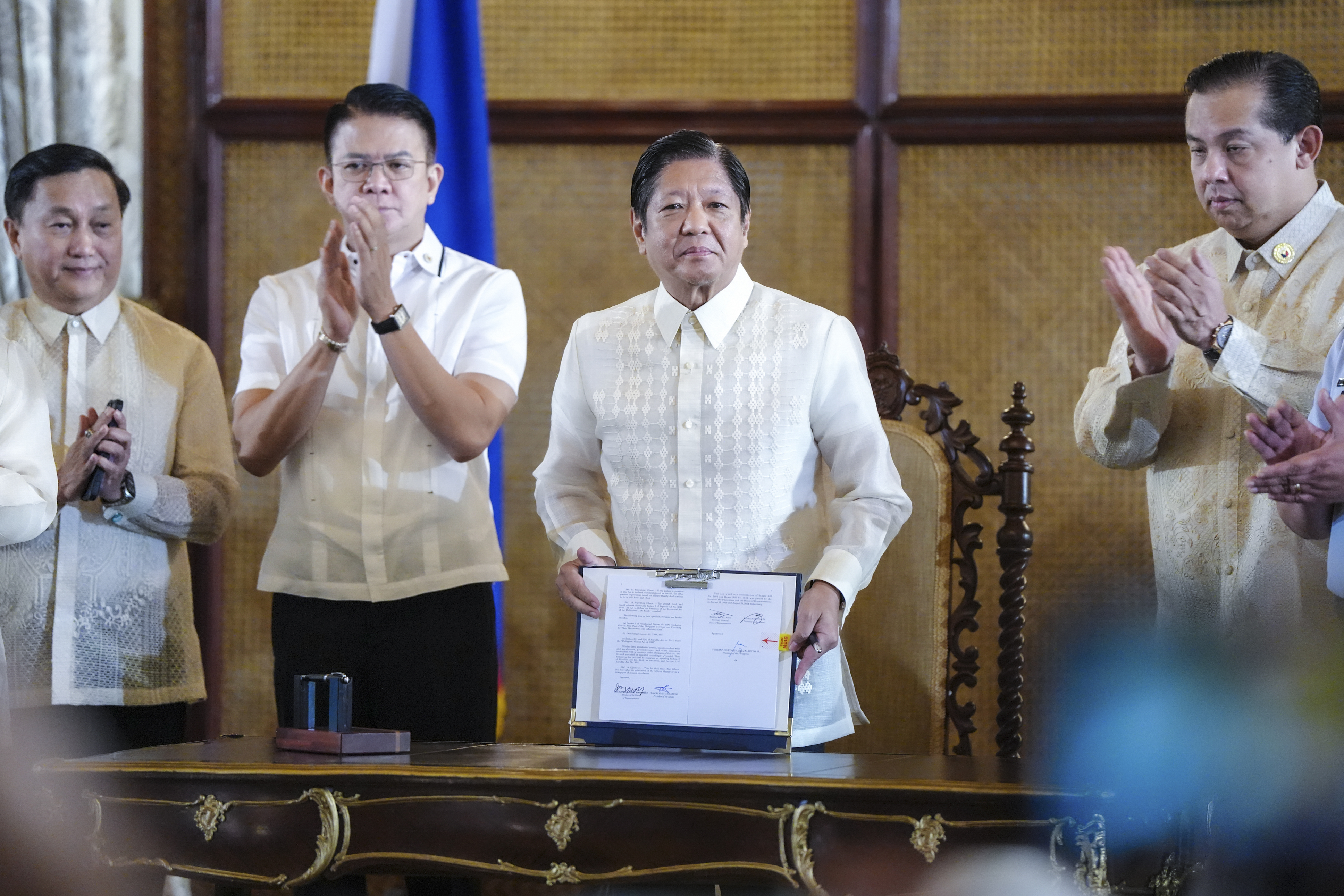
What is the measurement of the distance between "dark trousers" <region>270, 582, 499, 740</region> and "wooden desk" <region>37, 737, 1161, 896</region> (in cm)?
64

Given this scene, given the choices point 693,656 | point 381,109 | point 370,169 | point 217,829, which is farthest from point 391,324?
point 217,829

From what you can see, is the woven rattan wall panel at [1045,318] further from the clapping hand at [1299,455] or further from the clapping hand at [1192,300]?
the clapping hand at [1299,455]

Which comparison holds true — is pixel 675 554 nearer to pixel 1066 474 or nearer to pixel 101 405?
pixel 101 405

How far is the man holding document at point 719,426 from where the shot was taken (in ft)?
8.13

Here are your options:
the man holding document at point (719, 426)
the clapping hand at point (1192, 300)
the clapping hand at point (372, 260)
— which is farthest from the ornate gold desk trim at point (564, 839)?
the clapping hand at point (1192, 300)

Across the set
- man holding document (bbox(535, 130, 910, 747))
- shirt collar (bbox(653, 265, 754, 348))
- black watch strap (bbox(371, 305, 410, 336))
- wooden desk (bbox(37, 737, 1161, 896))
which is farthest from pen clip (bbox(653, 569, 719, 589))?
black watch strap (bbox(371, 305, 410, 336))

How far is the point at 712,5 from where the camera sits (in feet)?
13.3

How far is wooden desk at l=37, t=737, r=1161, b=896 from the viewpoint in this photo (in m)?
1.81

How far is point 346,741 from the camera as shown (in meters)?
2.13

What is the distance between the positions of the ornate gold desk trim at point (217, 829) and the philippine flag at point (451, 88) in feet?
5.49

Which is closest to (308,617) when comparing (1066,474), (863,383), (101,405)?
(101,405)

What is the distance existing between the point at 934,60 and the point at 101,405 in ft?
8.32

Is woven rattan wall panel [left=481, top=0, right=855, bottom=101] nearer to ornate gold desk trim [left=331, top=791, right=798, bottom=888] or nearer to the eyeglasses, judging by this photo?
the eyeglasses

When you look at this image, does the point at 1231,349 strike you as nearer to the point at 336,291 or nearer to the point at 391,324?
the point at 391,324
